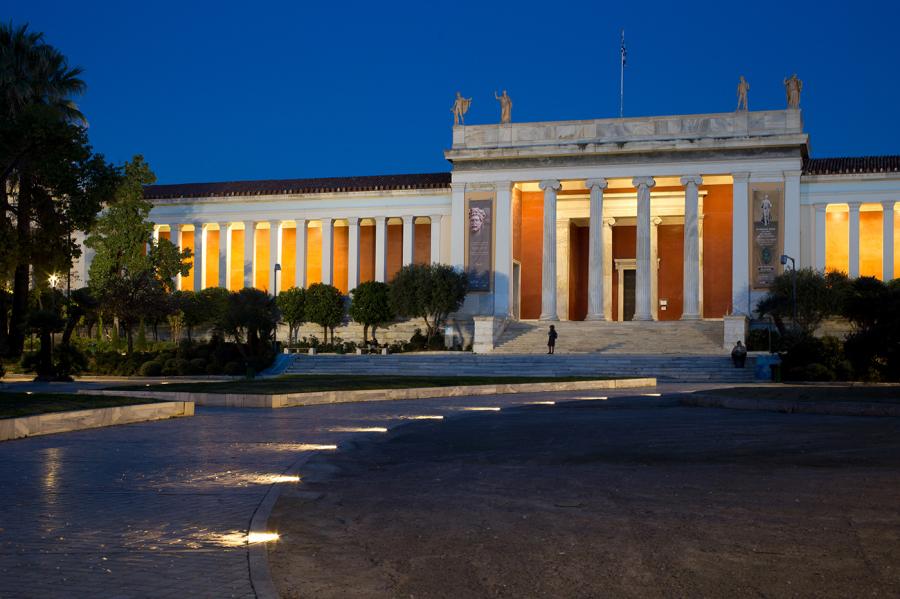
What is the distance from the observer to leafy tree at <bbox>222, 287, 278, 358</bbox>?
41.0m

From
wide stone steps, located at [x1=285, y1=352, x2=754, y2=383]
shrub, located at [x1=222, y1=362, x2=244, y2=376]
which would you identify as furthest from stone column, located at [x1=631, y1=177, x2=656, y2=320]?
shrub, located at [x1=222, y1=362, x2=244, y2=376]

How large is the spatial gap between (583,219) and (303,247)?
1657 centimetres

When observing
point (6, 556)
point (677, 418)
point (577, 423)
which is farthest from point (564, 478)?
point (677, 418)

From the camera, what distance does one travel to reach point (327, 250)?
59.3 meters

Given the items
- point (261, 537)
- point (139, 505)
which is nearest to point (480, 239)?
point (139, 505)

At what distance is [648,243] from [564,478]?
4400cm

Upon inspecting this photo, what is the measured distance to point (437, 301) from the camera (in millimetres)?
51250

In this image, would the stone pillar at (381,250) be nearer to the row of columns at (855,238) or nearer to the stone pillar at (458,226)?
the stone pillar at (458,226)

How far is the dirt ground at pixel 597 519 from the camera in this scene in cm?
579

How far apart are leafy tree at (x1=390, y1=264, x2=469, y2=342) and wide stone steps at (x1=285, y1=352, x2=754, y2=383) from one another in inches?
334

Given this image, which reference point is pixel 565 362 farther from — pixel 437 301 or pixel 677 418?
pixel 677 418

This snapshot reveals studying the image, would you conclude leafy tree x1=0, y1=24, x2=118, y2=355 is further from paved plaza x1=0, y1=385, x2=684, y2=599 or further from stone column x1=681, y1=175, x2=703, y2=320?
stone column x1=681, y1=175, x2=703, y2=320

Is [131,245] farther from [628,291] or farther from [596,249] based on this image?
[628,291]

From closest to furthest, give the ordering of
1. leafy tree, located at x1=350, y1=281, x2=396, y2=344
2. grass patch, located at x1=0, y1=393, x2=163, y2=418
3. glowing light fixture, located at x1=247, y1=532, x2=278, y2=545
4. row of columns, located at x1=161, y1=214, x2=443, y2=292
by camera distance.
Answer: glowing light fixture, located at x1=247, y1=532, x2=278, y2=545 < grass patch, located at x1=0, y1=393, x2=163, y2=418 < leafy tree, located at x1=350, y1=281, x2=396, y2=344 < row of columns, located at x1=161, y1=214, x2=443, y2=292
